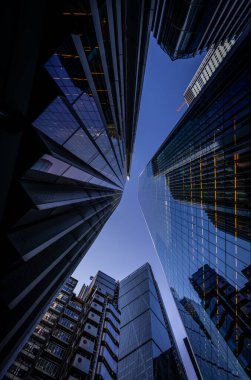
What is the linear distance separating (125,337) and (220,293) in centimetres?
4812

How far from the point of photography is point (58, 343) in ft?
114

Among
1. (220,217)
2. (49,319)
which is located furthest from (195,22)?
(49,319)

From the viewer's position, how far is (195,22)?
191ft

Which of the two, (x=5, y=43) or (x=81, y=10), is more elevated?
(x=81, y=10)

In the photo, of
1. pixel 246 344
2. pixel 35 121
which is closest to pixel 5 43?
pixel 35 121

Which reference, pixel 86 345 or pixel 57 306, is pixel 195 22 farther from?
pixel 57 306

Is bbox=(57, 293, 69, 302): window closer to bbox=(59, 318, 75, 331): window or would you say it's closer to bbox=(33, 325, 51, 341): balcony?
bbox=(59, 318, 75, 331): window

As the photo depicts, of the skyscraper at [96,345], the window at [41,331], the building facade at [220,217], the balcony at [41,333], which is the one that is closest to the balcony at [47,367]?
the skyscraper at [96,345]

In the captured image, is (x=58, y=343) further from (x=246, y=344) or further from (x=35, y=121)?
(x=35, y=121)

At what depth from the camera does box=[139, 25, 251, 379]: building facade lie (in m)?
16.4

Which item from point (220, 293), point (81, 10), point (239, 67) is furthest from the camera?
point (220, 293)

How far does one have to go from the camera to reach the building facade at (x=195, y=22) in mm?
53594

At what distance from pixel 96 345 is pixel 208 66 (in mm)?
162272

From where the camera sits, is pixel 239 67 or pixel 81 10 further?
pixel 239 67
